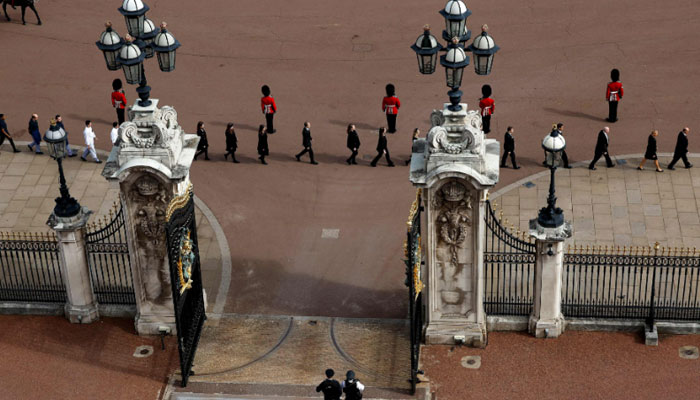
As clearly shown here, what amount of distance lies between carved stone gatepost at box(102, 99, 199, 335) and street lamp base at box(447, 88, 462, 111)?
6.10 m

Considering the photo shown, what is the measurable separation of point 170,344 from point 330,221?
6793 millimetres

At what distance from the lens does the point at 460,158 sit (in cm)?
2833

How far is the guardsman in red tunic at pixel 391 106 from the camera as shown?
39969 millimetres

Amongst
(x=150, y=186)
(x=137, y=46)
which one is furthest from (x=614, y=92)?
(x=137, y=46)

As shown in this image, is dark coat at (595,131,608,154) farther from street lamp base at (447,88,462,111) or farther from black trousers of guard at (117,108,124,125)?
black trousers of guard at (117,108,124,125)

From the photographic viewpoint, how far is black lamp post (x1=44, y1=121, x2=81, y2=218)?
1145 inches

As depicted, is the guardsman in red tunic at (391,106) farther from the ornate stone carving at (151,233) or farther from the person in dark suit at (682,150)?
the ornate stone carving at (151,233)

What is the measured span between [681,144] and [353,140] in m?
9.45

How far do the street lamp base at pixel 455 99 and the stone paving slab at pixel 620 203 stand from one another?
7.51 meters

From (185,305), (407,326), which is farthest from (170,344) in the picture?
(407,326)

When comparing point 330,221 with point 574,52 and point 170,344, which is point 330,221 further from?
point 574,52

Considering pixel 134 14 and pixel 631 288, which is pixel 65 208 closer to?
pixel 134 14

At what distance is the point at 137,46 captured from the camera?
28.6 m

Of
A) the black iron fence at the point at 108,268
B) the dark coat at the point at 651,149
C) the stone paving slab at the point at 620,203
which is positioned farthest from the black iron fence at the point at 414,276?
the dark coat at the point at 651,149
